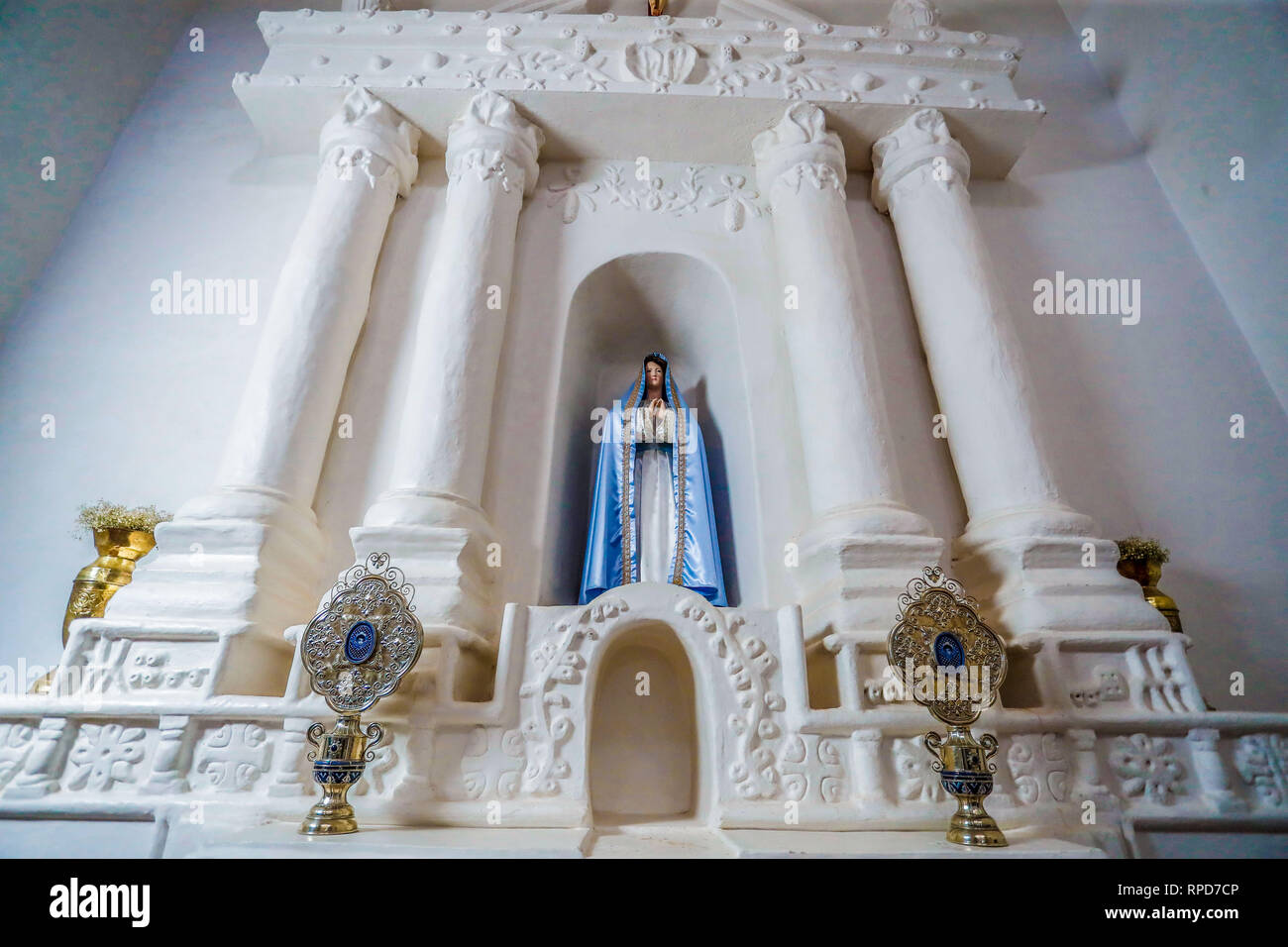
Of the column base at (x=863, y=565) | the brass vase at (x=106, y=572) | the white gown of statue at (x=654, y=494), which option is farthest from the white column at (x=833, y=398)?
the brass vase at (x=106, y=572)

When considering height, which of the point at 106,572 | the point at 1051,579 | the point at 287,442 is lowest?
the point at 1051,579

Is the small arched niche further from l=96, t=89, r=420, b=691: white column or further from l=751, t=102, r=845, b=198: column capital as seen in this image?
l=751, t=102, r=845, b=198: column capital

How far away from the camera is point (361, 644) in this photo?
2.46m

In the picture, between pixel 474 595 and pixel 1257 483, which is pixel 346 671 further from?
pixel 1257 483

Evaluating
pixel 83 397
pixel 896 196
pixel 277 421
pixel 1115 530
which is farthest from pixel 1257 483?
pixel 83 397

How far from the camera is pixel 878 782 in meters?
2.53

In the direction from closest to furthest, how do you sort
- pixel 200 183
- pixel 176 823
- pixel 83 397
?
pixel 176 823, pixel 83 397, pixel 200 183

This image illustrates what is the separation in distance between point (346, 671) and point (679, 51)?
14.4ft

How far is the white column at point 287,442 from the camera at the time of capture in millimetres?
2973

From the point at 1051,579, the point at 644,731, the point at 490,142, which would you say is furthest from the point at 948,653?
the point at 490,142

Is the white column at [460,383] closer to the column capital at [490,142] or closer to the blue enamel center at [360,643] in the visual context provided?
the column capital at [490,142]

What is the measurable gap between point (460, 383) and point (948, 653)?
2.64 metres

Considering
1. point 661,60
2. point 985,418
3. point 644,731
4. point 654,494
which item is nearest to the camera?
point 644,731

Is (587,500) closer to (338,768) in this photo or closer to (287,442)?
(287,442)
